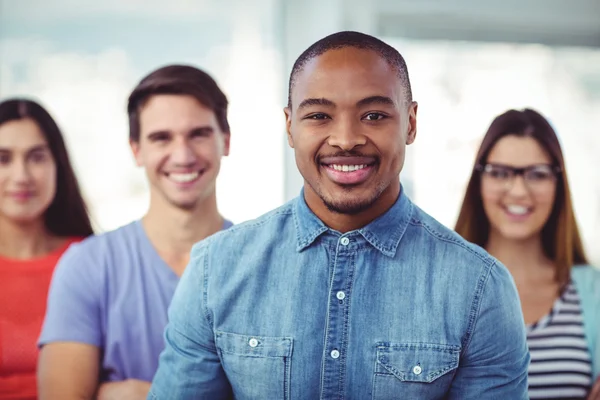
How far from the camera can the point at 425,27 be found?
2.06 m

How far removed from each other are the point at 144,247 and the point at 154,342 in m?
0.21

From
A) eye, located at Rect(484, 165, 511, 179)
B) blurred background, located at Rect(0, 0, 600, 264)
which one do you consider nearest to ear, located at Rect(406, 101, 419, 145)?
eye, located at Rect(484, 165, 511, 179)

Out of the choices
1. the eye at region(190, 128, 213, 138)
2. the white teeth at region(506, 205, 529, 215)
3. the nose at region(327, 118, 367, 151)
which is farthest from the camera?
the white teeth at region(506, 205, 529, 215)

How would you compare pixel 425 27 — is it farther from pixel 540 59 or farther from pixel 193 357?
pixel 193 357

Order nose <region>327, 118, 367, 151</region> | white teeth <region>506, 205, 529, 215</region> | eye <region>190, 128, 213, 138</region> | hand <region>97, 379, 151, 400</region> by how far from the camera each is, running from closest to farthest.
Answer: nose <region>327, 118, 367, 151</region>
hand <region>97, 379, 151, 400</region>
eye <region>190, 128, 213, 138</region>
white teeth <region>506, 205, 529, 215</region>

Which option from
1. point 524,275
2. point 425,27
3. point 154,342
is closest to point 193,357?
point 154,342

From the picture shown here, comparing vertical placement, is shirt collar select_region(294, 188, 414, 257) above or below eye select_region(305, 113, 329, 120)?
below

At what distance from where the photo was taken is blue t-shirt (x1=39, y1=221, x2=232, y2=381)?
1.44m

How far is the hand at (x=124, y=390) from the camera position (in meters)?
1.40

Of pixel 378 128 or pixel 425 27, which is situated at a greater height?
pixel 425 27

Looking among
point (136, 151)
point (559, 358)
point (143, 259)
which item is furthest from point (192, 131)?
point (559, 358)

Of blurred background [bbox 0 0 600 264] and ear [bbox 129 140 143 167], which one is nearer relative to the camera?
ear [bbox 129 140 143 167]

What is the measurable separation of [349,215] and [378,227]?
5cm

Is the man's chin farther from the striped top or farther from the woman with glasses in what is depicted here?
the striped top
